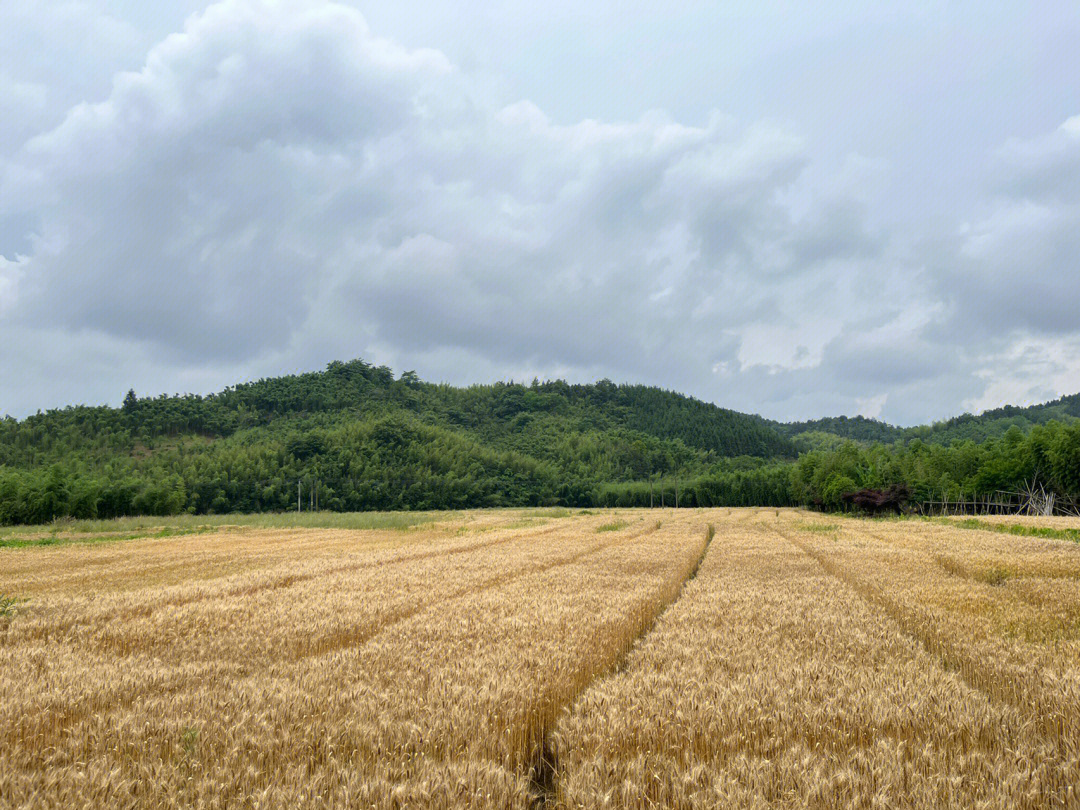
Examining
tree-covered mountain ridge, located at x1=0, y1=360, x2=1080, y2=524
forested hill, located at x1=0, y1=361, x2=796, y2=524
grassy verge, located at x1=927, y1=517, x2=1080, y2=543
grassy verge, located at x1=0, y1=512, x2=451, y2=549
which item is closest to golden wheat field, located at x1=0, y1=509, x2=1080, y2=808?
grassy verge, located at x1=927, y1=517, x2=1080, y2=543

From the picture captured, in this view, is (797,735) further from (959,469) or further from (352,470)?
(352,470)

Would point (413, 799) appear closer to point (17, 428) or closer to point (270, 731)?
point (270, 731)

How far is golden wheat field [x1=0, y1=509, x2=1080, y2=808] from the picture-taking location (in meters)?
3.34

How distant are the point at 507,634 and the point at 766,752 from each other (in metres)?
4.30

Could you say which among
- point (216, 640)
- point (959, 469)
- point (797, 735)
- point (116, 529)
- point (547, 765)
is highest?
point (797, 735)

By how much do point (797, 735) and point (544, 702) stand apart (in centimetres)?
202

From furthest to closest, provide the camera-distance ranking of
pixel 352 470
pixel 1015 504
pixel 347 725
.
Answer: pixel 352 470, pixel 1015 504, pixel 347 725

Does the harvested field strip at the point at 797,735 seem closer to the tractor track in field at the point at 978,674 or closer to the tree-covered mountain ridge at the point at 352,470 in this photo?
the tractor track in field at the point at 978,674

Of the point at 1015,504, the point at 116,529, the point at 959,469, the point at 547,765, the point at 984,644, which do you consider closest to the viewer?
the point at 547,765

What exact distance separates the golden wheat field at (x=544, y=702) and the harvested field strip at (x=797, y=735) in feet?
0.06

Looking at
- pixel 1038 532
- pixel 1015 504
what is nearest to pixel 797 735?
pixel 1038 532

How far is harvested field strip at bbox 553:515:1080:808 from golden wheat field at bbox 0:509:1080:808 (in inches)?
0.8

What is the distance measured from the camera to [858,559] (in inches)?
747

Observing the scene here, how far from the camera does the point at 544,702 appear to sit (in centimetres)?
496
